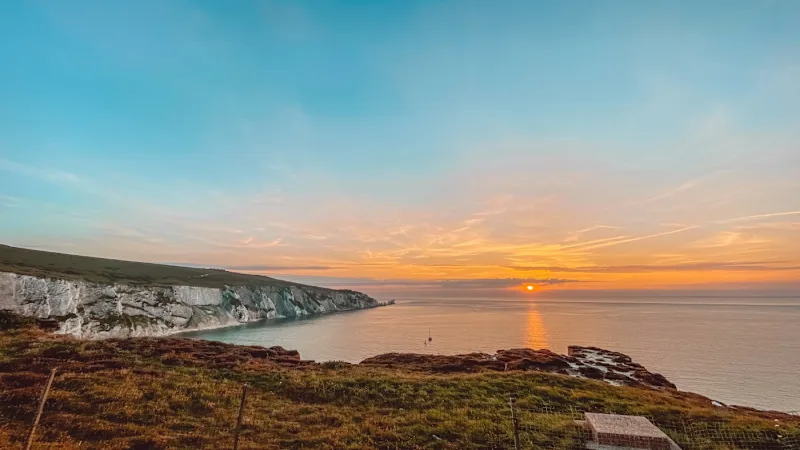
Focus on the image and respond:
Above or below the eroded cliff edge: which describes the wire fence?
A: above

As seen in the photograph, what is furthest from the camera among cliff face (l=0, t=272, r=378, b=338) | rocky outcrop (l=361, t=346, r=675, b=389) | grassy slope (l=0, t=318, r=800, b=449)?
cliff face (l=0, t=272, r=378, b=338)

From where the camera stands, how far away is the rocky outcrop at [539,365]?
37625 mm

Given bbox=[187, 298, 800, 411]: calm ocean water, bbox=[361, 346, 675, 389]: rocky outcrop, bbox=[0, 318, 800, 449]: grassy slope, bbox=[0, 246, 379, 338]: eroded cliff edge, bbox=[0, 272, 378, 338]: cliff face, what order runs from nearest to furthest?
bbox=[0, 318, 800, 449]: grassy slope < bbox=[361, 346, 675, 389]: rocky outcrop < bbox=[187, 298, 800, 411]: calm ocean water < bbox=[0, 272, 378, 338]: cliff face < bbox=[0, 246, 379, 338]: eroded cliff edge

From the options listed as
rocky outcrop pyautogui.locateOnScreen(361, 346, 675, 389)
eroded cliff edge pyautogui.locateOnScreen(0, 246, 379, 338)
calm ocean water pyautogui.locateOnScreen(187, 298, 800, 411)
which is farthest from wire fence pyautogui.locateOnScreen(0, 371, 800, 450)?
eroded cliff edge pyautogui.locateOnScreen(0, 246, 379, 338)

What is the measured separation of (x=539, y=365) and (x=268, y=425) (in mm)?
35082

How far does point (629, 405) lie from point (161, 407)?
23.4 metres

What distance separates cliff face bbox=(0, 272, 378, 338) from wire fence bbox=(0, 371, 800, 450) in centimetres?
8016

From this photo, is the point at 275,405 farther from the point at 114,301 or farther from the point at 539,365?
the point at 114,301

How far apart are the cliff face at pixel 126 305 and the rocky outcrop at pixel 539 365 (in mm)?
77497

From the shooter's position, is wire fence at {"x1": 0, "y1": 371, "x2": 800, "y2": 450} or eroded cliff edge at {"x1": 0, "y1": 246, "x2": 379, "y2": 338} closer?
wire fence at {"x1": 0, "y1": 371, "x2": 800, "y2": 450}

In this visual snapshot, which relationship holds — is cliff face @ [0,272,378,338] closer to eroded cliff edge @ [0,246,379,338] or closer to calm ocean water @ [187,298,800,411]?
eroded cliff edge @ [0,246,379,338]

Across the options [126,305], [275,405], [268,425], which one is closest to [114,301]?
[126,305]

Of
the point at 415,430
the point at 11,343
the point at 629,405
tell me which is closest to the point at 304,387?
the point at 415,430

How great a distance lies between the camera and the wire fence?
13.0 m
